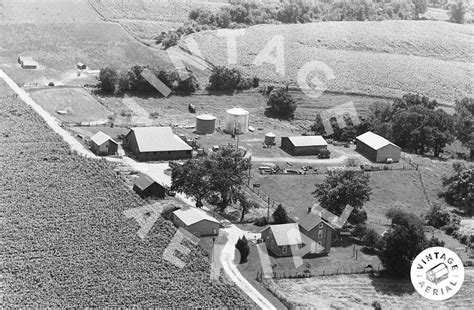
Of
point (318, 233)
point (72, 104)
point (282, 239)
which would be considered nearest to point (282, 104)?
point (72, 104)

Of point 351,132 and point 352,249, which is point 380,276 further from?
point 351,132

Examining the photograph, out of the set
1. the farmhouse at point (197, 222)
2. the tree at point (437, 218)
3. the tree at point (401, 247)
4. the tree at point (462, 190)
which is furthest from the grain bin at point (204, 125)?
the tree at point (401, 247)

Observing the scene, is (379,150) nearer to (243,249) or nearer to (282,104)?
(282,104)

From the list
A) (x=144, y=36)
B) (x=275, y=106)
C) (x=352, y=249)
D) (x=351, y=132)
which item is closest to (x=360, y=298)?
(x=352, y=249)

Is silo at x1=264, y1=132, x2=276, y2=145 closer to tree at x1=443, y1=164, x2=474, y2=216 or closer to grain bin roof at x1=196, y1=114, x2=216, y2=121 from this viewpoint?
grain bin roof at x1=196, y1=114, x2=216, y2=121

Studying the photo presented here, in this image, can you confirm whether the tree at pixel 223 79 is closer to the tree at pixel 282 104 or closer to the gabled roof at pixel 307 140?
the tree at pixel 282 104

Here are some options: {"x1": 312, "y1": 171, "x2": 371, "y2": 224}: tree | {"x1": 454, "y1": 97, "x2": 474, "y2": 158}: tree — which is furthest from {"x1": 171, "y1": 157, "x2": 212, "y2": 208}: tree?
{"x1": 454, "y1": 97, "x2": 474, "y2": 158}: tree
